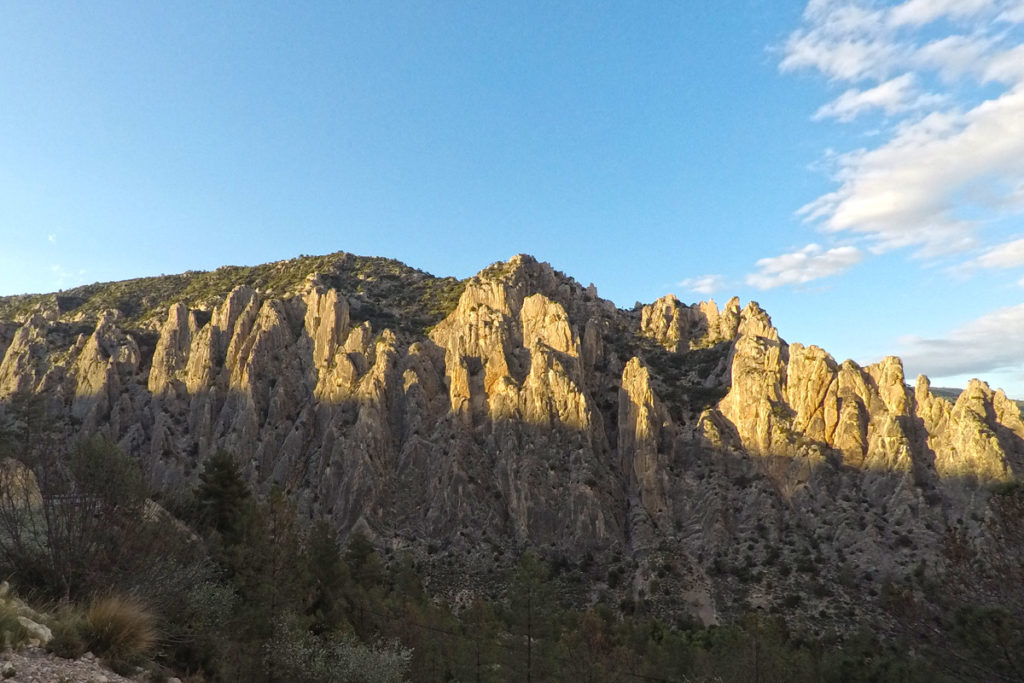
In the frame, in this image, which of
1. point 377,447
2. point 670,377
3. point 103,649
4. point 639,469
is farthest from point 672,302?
point 103,649

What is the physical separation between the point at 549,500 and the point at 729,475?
28002mm

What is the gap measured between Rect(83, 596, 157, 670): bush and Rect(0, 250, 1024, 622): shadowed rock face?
67611mm

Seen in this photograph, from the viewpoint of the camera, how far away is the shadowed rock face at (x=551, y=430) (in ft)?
256

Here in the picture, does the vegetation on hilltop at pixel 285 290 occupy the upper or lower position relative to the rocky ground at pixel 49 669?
upper

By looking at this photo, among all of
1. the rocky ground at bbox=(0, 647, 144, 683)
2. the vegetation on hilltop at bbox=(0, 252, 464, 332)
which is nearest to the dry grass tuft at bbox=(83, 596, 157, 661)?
the rocky ground at bbox=(0, 647, 144, 683)

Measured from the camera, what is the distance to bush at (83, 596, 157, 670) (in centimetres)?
1279

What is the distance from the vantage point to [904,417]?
8600 centimetres

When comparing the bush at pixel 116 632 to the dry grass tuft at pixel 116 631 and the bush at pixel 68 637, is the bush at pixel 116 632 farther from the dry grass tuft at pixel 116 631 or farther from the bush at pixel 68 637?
the bush at pixel 68 637

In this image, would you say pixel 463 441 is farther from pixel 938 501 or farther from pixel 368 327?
pixel 938 501

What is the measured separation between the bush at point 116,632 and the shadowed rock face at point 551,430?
6761 centimetres

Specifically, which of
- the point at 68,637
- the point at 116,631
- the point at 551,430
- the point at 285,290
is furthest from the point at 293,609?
the point at 285,290

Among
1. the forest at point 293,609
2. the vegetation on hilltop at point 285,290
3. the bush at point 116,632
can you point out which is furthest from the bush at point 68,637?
the vegetation on hilltop at point 285,290

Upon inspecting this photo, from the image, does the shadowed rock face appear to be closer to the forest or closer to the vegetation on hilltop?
the vegetation on hilltop

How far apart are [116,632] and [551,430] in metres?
83.5
